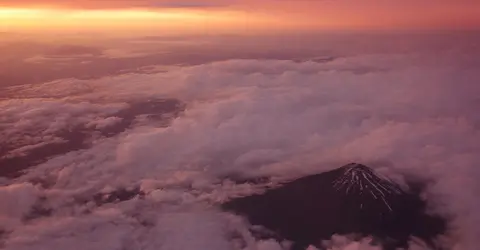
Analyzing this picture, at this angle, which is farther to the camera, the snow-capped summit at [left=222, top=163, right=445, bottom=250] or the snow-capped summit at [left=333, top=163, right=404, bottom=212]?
the snow-capped summit at [left=333, top=163, right=404, bottom=212]

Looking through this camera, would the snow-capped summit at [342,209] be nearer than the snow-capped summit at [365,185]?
Yes

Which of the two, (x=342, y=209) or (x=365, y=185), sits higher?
(x=365, y=185)

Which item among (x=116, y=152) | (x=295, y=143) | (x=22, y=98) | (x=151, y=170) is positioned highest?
(x=22, y=98)

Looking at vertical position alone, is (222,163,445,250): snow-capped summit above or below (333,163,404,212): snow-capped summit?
below

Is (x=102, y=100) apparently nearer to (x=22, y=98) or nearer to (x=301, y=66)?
(x=22, y=98)

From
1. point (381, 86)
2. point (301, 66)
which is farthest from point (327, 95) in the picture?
point (301, 66)

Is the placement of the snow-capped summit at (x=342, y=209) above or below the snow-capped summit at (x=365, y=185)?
below

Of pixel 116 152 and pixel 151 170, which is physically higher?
pixel 116 152

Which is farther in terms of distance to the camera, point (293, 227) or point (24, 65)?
point (24, 65)
